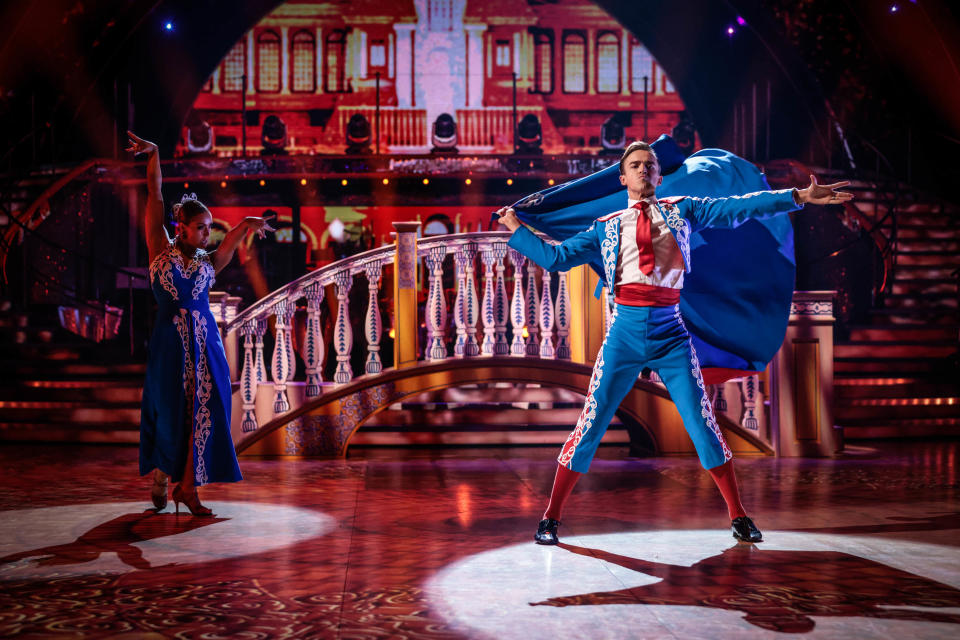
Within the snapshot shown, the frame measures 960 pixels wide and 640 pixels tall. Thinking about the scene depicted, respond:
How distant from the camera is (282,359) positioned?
5.94 meters

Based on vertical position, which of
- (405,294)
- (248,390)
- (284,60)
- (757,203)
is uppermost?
(284,60)

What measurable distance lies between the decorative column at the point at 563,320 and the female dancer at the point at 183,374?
255 cm

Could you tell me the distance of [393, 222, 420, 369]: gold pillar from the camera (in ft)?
19.1

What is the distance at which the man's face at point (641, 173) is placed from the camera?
329cm

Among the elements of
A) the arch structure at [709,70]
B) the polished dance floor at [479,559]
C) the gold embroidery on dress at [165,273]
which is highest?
the arch structure at [709,70]

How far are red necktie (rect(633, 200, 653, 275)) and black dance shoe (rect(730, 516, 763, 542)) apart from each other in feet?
3.26

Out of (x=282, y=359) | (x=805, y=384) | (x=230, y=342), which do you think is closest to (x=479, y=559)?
(x=282, y=359)

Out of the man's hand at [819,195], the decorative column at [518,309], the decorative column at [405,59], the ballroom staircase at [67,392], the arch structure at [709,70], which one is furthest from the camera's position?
the decorative column at [405,59]

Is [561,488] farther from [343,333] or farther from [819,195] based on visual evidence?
[343,333]

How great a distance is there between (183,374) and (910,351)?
6.87 meters

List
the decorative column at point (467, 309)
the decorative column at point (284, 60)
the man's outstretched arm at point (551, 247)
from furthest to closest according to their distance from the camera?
the decorative column at point (284, 60) → the decorative column at point (467, 309) → the man's outstretched arm at point (551, 247)

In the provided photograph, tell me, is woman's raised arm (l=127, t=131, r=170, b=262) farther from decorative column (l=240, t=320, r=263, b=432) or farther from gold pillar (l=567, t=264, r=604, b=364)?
gold pillar (l=567, t=264, r=604, b=364)

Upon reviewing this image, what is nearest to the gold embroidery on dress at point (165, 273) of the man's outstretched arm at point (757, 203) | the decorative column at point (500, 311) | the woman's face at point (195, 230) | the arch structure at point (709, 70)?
the woman's face at point (195, 230)

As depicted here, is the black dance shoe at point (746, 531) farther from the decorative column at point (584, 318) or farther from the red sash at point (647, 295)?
the decorative column at point (584, 318)
